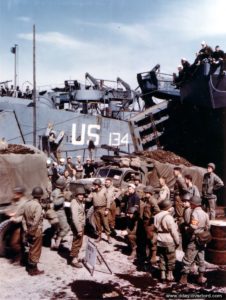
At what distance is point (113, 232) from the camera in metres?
10.9

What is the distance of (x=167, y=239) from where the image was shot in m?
6.99

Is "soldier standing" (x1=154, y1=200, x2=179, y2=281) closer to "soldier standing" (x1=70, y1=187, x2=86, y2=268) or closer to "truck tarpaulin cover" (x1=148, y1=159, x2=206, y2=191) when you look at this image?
"soldier standing" (x1=70, y1=187, x2=86, y2=268)

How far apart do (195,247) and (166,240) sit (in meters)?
0.56

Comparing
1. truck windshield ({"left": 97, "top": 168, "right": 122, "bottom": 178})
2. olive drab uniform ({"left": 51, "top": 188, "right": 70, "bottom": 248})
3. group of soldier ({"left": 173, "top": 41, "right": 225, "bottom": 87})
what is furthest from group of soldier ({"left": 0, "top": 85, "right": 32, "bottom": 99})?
olive drab uniform ({"left": 51, "top": 188, "right": 70, "bottom": 248})

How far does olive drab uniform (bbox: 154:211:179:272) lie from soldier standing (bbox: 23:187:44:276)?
7.73ft

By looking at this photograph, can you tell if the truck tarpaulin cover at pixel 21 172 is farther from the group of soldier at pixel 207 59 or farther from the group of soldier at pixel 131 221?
the group of soldier at pixel 207 59

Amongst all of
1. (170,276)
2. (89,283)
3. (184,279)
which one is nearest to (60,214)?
(89,283)

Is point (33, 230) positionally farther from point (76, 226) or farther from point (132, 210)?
point (132, 210)

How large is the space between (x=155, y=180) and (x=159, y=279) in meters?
6.28

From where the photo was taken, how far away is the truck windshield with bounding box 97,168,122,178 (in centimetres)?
1201

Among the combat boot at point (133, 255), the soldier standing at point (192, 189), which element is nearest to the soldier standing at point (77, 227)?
the combat boot at point (133, 255)

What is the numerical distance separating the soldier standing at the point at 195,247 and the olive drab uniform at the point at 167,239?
0.26 m

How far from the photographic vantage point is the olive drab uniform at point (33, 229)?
7.25m

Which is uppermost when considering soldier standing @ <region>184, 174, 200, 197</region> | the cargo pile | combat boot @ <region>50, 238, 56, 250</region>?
the cargo pile
